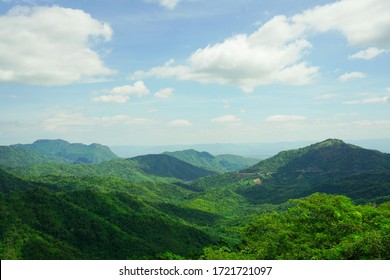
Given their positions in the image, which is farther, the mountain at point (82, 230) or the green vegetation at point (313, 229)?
the mountain at point (82, 230)

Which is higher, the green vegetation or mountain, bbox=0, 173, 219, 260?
the green vegetation

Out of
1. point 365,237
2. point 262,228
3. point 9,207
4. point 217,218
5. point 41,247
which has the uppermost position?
point 365,237

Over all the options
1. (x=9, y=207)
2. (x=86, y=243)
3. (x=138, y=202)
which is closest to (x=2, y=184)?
(x=138, y=202)

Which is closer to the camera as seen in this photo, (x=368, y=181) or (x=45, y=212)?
(x=45, y=212)

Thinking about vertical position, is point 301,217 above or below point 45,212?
above

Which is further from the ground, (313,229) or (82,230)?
(313,229)

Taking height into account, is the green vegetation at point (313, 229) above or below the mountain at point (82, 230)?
above

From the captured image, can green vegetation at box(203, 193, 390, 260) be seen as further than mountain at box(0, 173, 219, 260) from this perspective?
No

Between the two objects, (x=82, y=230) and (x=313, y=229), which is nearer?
(x=313, y=229)

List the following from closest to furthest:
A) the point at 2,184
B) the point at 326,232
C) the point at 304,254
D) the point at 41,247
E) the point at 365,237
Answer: the point at 365,237 → the point at 304,254 → the point at 326,232 → the point at 41,247 → the point at 2,184

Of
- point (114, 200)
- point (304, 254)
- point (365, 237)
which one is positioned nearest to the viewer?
point (365, 237)

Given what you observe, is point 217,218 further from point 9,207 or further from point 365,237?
point 365,237
